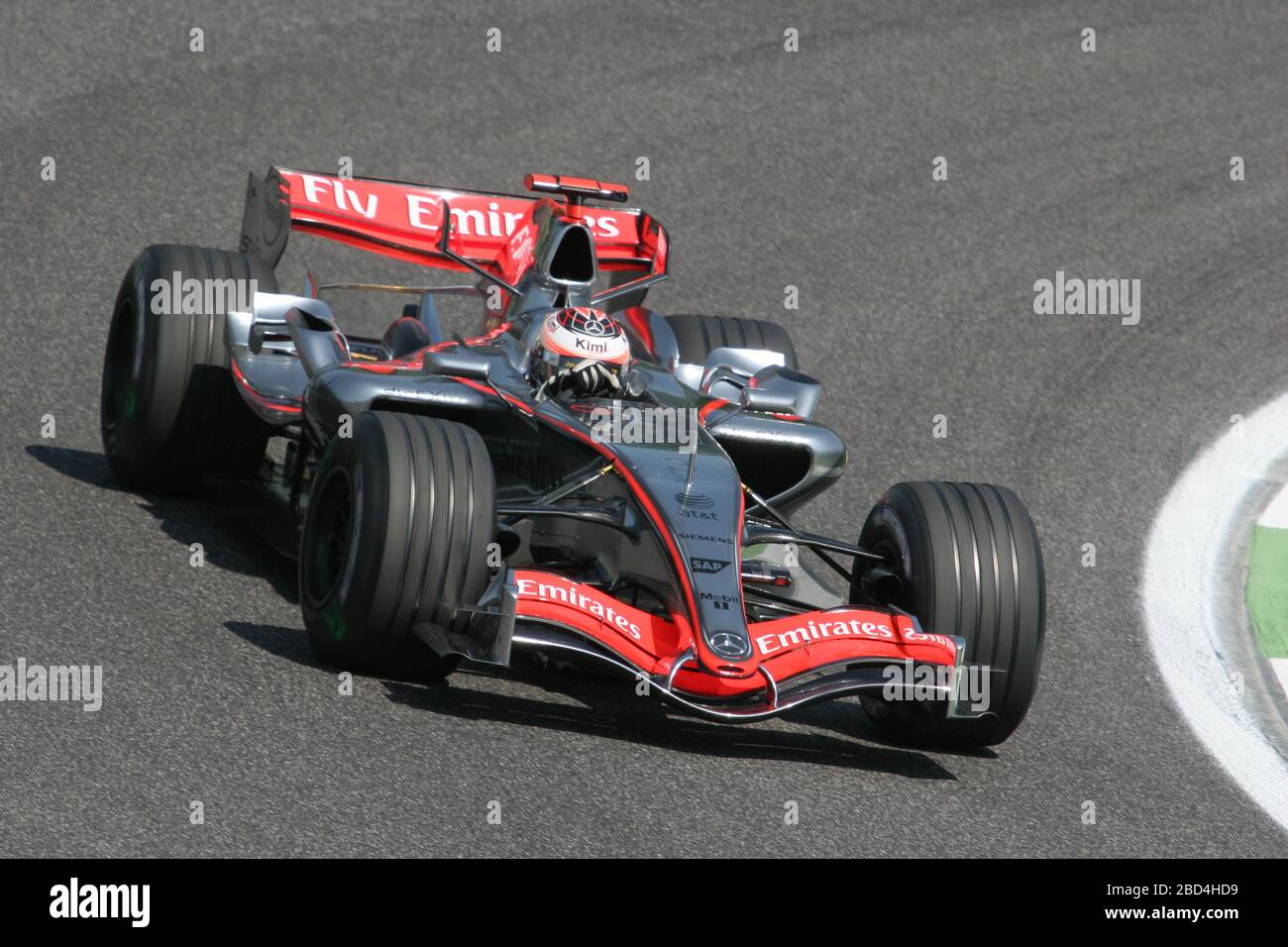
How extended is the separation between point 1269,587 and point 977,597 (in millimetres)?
3013

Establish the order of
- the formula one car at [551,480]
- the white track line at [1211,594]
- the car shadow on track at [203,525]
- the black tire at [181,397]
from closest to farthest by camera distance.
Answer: the formula one car at [551,480], the white track line at [1211,594], the car shadow on track at [203,525], the black tire at [181,397]

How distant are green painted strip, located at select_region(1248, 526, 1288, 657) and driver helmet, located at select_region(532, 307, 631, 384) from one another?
3216 mm

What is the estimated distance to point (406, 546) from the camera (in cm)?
642

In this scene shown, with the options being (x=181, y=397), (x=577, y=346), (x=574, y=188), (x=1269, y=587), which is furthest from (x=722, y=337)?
(x=1269, y=587)

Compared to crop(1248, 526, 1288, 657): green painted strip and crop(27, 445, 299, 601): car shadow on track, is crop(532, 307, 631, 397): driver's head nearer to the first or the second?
crop(27, 445, 299, 601): car shadow on track

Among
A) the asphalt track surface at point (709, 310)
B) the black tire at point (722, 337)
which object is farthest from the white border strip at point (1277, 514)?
the black tire at point (722, 337)

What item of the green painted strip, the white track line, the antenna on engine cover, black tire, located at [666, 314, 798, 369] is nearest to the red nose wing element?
the antenna on engine cover

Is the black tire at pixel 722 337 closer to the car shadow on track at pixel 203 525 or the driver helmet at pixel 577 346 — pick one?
the driver helmet at pixel 577 346

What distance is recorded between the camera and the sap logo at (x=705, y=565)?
650 centimetres

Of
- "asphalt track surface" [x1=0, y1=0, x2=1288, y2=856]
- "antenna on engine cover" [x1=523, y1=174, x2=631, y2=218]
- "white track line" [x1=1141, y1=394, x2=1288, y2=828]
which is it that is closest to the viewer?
"asphalt track surface" [x1=0, y1=0, x2=1288, y2=856]

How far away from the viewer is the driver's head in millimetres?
7523

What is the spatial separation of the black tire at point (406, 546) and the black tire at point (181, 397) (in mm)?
2069

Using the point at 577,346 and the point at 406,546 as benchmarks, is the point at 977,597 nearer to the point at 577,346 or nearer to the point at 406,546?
the point at 577,346

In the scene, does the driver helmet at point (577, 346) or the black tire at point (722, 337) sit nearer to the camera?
the driver helmet at point (577, 346)
